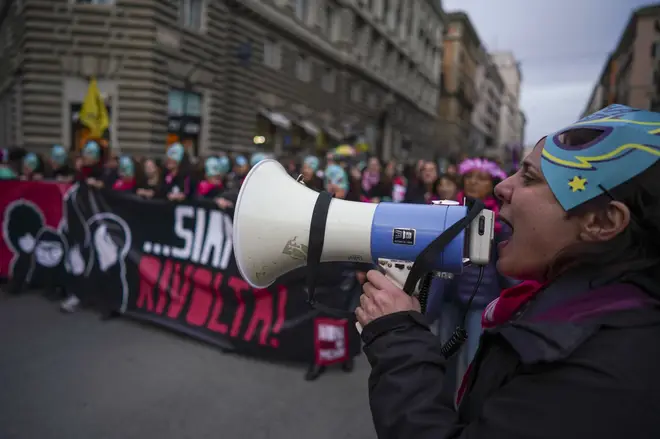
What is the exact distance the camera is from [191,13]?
14.6m

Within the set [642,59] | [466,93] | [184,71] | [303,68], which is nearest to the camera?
[184,71]

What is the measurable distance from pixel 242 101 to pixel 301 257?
52.7ft

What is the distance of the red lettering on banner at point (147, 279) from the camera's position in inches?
179

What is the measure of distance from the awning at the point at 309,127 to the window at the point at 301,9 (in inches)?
160

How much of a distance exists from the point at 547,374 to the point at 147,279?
14.0 ft

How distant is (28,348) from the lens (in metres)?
3.98

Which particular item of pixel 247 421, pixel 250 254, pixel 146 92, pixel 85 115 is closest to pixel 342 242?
pixel 250 254

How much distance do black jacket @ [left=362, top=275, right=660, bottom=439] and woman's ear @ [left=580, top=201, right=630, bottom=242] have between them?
0.27ft

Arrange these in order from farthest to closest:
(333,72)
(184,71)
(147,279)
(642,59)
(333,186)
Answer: (642,59) → (333,72) → (184,71) → (333,186) → (147,279)

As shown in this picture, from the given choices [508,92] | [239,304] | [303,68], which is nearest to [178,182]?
[239,304]

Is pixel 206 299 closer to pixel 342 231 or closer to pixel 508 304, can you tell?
pixel 342 231

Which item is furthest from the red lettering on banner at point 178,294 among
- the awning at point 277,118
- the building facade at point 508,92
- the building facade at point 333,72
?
the building facade at point 508,92

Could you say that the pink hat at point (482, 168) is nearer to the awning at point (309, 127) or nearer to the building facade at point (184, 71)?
the building facade at point (184, 71)

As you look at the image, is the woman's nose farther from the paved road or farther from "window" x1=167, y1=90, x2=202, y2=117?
"window" x1=167, y1=90, x2=202, y2=117
